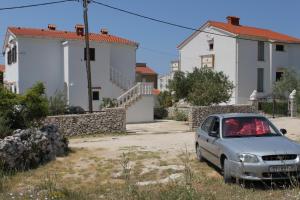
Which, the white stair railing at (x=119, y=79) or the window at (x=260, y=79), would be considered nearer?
the white stair railing at (x=119, y=79)

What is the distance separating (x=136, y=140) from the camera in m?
19.6

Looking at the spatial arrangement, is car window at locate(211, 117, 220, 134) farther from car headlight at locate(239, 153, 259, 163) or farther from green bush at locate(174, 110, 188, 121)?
green bush at locate(174, 110, 188, 121)

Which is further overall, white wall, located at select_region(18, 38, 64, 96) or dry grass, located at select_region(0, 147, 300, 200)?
white wall, located at select_region(18, 38, 64, 96)

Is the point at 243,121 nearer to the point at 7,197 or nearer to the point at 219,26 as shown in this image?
the point at 7,197

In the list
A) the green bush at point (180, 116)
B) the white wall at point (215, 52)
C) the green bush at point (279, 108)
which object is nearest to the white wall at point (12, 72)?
the green bush at point (180, 116)

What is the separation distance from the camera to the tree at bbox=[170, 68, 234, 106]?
2900 cm

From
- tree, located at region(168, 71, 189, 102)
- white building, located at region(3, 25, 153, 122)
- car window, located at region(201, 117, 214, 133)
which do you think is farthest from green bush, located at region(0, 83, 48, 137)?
tree, located at region(168, 71, 189, 102)

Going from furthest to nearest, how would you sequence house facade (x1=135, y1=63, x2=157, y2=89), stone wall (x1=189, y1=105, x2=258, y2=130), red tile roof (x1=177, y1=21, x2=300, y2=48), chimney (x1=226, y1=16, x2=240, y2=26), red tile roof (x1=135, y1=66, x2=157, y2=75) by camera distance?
red tile roof (x1=135, y1=66, x2=157, y2=75), house facade (x1=135, y1=63, x2=157, y2=89), chimney (x1=226, y1=16, x2=240, y2=26), red tile roof (x1=177, y1=21, x2=300, y2=48), stone wall (x1=189, y1=105, x2=258, y2=130)

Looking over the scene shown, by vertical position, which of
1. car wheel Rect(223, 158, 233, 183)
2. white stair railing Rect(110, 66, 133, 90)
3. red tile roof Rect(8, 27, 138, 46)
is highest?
red tile roof Rect(8, 27, 138, 46)

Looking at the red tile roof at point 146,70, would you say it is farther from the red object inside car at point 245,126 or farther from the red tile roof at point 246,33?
the red object inside car at point 245,126

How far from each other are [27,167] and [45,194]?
603 cm

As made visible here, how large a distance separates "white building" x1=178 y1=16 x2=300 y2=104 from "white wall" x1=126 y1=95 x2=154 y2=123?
35.4 ft

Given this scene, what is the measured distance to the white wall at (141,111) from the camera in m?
31.2

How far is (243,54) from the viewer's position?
132ft
